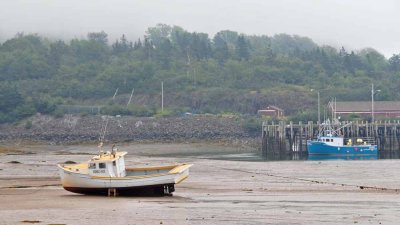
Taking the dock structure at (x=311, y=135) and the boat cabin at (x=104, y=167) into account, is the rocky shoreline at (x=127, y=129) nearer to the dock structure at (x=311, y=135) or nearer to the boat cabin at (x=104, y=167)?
the dock structure at (x=311, y=135)

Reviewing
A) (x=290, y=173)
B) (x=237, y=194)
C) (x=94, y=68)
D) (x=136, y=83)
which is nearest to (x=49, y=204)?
(x=237, y=194)

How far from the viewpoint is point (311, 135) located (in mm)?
105375

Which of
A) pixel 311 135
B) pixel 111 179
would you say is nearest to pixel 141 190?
pixel 111 179

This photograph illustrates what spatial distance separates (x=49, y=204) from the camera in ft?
113

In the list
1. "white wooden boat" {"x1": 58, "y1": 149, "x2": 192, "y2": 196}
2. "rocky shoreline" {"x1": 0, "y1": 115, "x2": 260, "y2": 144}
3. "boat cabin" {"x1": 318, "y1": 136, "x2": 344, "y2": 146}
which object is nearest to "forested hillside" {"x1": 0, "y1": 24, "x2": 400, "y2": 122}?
"rocky shoreline" {"x1": 0, "y1": 115, "x2": 260, "y2": 144}

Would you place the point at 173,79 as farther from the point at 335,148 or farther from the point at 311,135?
the point at 335,148

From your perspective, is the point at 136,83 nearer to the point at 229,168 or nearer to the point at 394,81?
the point at 394,81

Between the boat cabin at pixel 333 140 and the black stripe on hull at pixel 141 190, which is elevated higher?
the boat cabin at pixel 333 140

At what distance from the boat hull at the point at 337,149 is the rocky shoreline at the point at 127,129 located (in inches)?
1029

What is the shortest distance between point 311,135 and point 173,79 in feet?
208

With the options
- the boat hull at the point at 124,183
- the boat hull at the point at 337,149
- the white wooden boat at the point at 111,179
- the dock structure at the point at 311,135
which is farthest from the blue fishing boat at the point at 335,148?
the boat hull at the point at 124,183

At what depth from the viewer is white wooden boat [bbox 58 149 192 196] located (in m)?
37.8

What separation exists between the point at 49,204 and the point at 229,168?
1121 inches

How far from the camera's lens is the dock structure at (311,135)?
4090 inches
